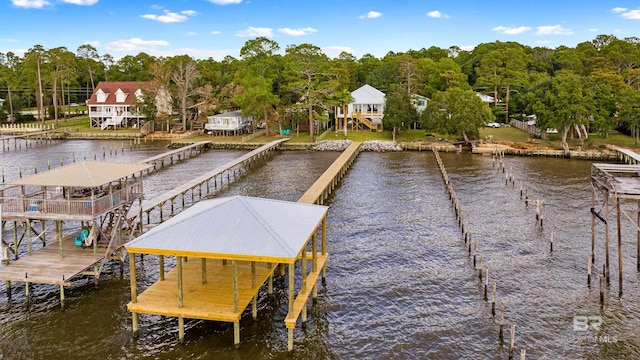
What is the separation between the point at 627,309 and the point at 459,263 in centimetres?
810

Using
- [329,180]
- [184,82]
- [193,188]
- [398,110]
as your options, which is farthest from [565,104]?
[184,82]

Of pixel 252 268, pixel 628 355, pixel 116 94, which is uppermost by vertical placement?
pixel 116 94

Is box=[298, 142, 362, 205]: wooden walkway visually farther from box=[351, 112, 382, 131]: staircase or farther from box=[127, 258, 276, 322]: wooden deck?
box=[351, 112, 382, 131]: staircase

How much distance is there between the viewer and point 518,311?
21938mm

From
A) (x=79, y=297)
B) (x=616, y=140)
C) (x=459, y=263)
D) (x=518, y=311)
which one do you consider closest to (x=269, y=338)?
(x=79, y=297)

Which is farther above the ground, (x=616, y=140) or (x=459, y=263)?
(x=616, y=140)

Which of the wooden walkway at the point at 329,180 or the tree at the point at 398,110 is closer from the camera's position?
the wooden walkway at the point at 329,180

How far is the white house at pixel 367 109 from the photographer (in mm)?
77250

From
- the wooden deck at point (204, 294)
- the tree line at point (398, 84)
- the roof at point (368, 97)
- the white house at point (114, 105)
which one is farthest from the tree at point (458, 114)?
the white house at point (114, 105)

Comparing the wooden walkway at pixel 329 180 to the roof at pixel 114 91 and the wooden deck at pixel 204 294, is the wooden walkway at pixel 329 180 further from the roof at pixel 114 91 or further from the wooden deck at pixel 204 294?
the roof at pixel 114 91

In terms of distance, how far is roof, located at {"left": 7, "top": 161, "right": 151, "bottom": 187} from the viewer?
76.9ft

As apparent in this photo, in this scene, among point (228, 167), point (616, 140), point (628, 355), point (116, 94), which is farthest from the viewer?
point (116, 94)

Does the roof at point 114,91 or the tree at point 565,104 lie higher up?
the roof at point 114,91

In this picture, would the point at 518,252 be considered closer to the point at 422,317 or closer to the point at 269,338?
the point at 422,317
